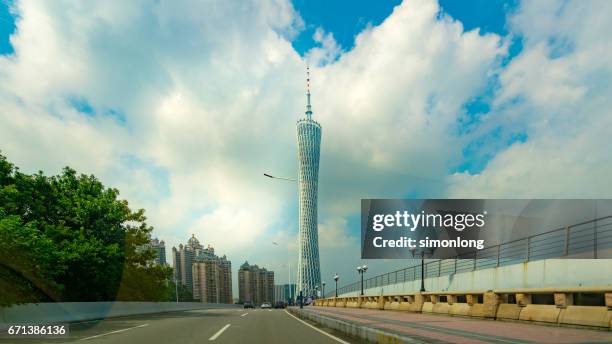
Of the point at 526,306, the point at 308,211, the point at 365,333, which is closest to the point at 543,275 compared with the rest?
the point at 526,306

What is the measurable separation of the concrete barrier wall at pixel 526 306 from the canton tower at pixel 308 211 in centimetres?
8118

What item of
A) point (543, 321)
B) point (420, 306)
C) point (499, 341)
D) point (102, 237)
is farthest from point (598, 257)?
point (102, 237)

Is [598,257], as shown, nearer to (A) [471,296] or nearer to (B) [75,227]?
(A) [471,296]

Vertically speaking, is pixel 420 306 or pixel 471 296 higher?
pixel 471 296

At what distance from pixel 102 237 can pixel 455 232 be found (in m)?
26.9

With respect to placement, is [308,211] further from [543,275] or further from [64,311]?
[543,275]

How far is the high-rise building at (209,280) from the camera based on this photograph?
123125 millimetres

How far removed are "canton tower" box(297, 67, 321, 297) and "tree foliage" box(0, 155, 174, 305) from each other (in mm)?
61088

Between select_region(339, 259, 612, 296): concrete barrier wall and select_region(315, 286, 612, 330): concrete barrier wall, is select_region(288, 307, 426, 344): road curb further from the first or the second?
select_region(339, 259, 612, 296): concrete barrier wall

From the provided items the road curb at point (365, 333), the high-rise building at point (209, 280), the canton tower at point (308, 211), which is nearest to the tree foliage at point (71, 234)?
the road curb at point (365, 333)

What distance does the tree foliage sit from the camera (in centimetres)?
2856

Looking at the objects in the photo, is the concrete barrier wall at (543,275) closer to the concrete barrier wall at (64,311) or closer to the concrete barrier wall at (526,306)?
the concrete barrier wall at (526,306)

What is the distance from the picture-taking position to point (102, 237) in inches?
1437

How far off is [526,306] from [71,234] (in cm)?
3176
